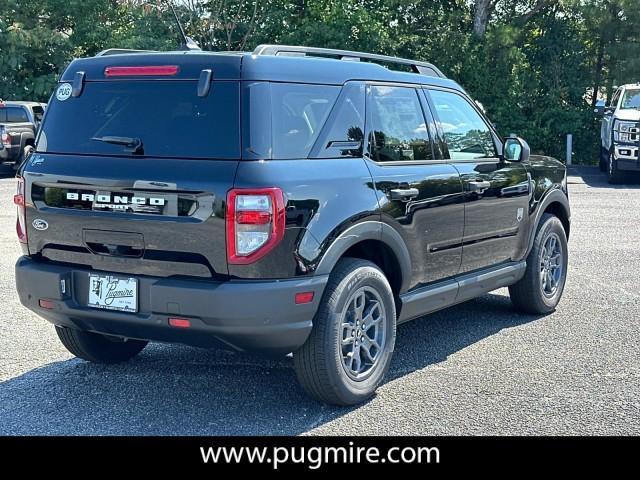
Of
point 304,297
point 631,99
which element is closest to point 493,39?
point 631,99

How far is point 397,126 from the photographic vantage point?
4.98 m

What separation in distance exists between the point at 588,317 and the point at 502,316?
2.14 feet

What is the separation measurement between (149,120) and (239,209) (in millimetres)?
797

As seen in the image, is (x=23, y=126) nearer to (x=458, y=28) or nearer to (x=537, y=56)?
(x=458, y=28)

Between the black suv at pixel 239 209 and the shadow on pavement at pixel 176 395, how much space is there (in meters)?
0.23

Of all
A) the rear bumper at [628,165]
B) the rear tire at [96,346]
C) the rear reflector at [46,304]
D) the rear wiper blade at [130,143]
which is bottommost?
the rear tire at [96,346]

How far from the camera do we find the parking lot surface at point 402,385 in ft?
13.9

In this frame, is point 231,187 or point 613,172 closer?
point 231,187

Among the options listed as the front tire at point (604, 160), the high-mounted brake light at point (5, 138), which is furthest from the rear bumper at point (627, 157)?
the high-mounted brake light at point (5, 138)

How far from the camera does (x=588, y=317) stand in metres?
6.42

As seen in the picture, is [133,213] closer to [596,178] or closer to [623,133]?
[623,133]

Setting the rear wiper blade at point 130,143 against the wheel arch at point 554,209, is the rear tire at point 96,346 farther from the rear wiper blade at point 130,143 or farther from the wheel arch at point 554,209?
the wheel arch at point 554,209

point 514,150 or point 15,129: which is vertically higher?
point 514,150
